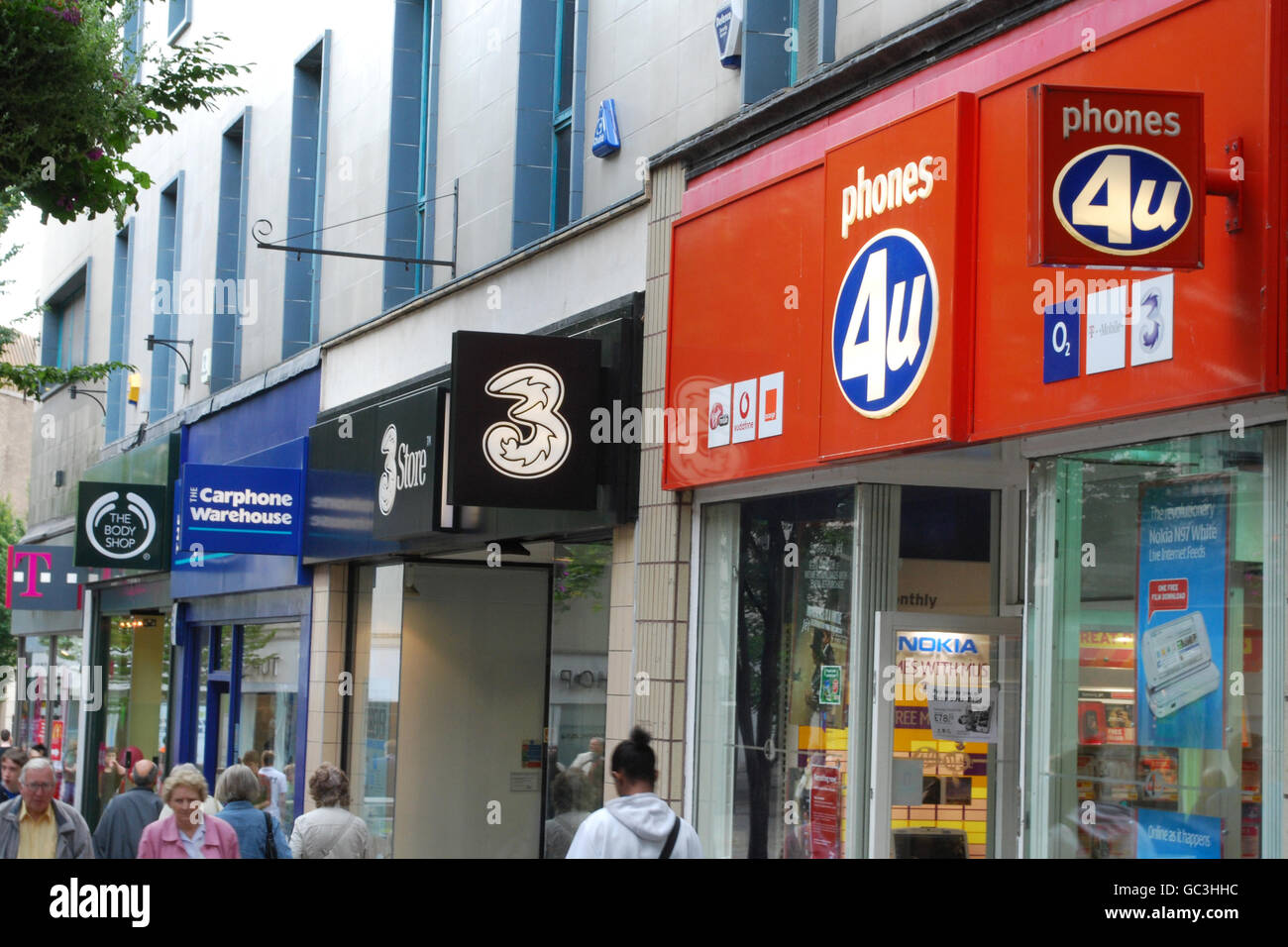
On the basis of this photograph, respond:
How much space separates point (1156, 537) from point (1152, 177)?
1.56 meters

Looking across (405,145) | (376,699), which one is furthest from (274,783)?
(405,145)

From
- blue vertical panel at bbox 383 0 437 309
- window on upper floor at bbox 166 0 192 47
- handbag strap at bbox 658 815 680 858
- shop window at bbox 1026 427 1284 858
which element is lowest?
handbag strap at bbox 658 815 680 858

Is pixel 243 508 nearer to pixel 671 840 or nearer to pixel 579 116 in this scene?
pixel 579 116

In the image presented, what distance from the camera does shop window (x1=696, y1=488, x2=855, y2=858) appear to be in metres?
8.66

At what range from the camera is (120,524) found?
20484 mm

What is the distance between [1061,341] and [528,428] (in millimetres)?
4672

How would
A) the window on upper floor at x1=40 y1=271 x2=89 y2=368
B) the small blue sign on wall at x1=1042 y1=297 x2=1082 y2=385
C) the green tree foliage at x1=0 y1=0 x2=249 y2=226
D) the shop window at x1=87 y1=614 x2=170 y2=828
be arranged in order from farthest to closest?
the window on upper floor at x1=40 y1=271 x2=89 y2=368 → the shop window at x1=87 y1=614 x2=170 y2=828 → the green tree foliage at x1=0 y1=0 x2=249 y2=226 → the small blue sign on wall at x1=1042 y1=297 x2=1082 y2=385

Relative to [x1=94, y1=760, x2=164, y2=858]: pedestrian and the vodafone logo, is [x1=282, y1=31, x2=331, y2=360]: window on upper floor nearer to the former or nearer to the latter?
[x1=94, y1=760, x2=164, y2=858]: pedestrian

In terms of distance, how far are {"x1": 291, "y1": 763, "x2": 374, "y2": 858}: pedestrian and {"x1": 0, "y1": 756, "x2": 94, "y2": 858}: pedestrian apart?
4.22ft

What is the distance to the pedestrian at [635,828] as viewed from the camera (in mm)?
5703

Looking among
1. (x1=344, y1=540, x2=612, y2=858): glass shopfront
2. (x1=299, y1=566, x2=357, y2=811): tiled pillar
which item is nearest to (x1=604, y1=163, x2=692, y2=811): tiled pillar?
(x1=344, y1=540, x2=612, y2=858): glass shopfront
